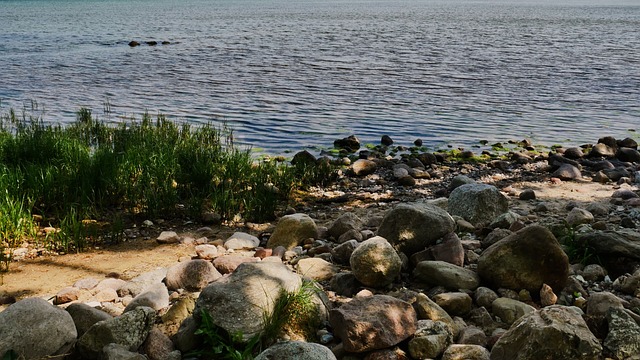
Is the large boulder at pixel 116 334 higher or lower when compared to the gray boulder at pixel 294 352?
lower

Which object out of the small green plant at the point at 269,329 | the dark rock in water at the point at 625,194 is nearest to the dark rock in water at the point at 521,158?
the dark rock in water at the point at 625,194

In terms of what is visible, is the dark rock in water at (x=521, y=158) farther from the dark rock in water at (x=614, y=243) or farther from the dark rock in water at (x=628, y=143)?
the dark rock in water at (x=614, y=243)

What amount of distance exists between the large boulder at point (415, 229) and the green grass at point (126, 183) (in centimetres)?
249

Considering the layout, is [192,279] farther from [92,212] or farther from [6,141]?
[6,141]

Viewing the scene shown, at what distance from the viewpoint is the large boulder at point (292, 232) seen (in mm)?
7375

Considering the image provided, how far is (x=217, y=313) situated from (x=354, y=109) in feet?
46.1

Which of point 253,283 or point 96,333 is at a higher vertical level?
point 253,283

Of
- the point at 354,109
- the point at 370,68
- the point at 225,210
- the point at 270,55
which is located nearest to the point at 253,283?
the point at 225,210

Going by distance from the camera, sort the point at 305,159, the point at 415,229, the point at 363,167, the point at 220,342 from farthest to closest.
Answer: the point at 305,159 < the point at 363,167 < the point at 415,229 < the point at 220,342

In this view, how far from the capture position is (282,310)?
503cm

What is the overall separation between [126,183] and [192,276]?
341 cm

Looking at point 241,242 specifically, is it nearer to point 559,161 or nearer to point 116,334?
point 116,334

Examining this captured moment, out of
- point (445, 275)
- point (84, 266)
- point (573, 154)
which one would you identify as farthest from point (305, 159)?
point (445, 275)

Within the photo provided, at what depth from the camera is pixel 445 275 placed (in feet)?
19.3
